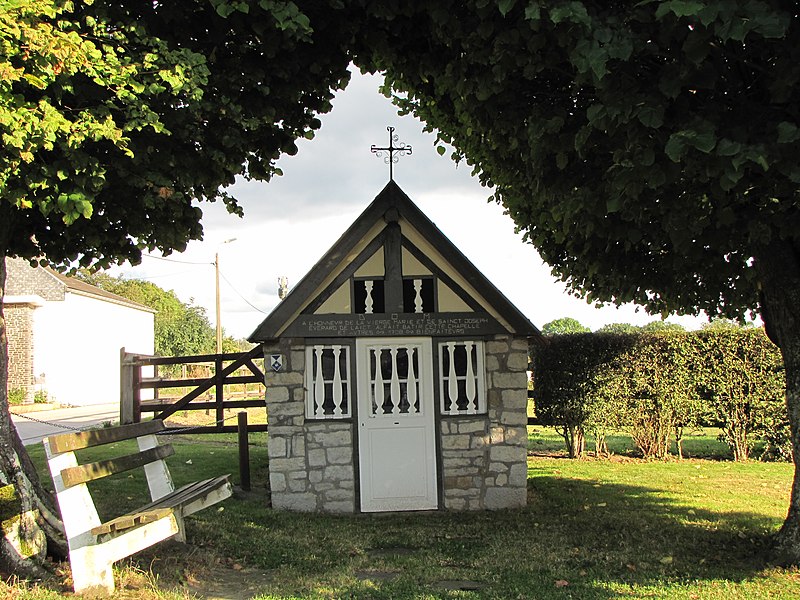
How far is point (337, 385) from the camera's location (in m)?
8.98

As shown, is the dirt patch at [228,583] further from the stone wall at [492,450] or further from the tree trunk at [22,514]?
the stone wall at [492,450]

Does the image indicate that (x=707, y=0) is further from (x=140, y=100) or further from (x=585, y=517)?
(x=585, y=517)

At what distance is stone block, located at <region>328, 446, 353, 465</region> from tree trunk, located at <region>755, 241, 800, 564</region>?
4910 millimetres

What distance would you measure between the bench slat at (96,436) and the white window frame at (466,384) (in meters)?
4.10

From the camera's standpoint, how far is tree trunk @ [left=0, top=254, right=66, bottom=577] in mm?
5094

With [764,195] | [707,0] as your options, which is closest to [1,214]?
[707,0]

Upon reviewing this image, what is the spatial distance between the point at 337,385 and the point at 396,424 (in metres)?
0.94

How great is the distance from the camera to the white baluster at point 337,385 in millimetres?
8953

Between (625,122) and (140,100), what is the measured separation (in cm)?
331

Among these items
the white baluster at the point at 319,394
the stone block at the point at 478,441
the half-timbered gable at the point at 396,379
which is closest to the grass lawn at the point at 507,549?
the half-timbered gable at the point at 396,379

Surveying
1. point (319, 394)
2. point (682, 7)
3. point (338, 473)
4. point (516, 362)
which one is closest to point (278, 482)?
point (338, 473)

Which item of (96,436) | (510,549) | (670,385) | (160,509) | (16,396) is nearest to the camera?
(160,509)

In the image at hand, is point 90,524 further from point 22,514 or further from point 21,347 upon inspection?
point 21,347

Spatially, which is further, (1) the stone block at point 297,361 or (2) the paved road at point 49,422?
(2) the paved road at point 49,422
